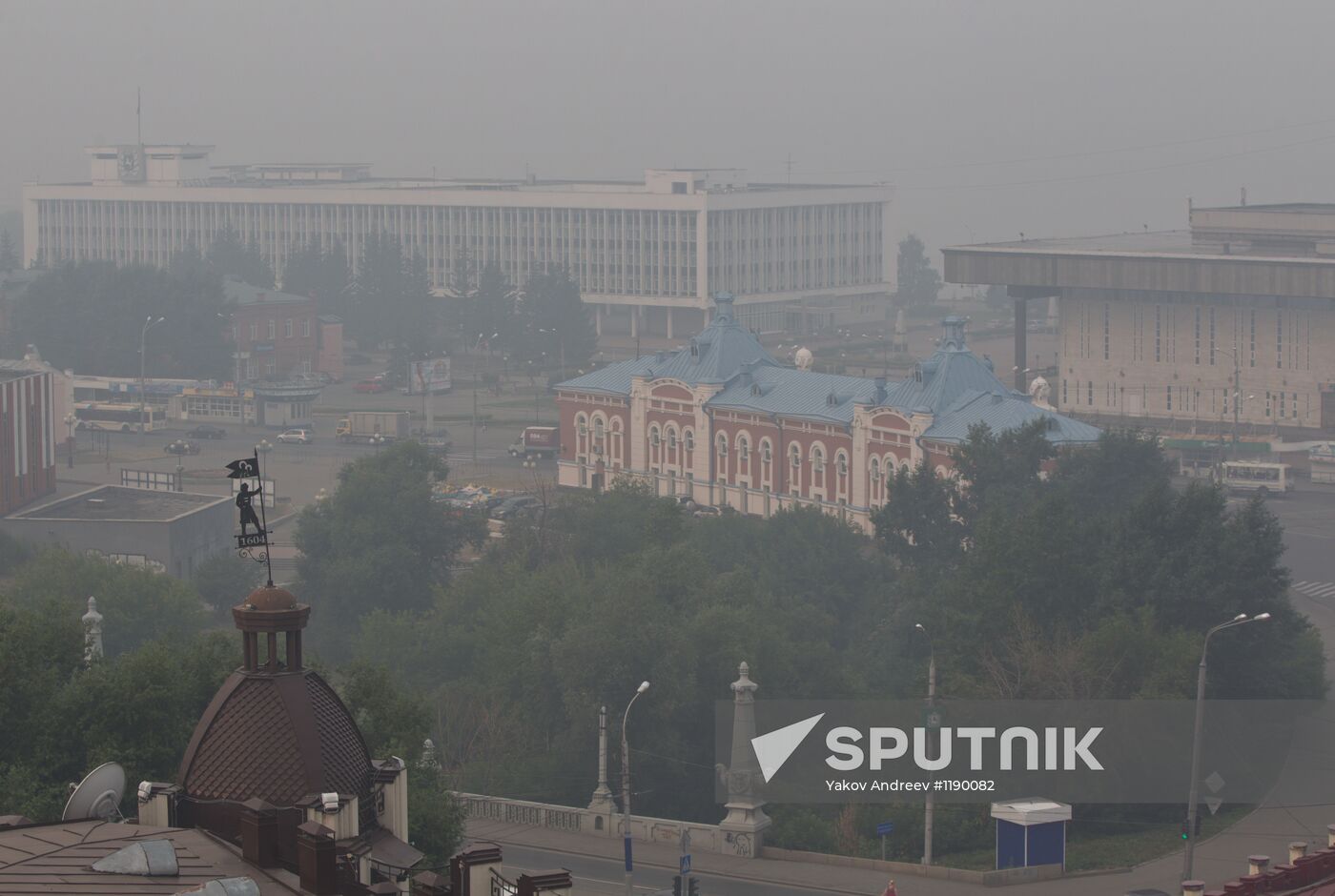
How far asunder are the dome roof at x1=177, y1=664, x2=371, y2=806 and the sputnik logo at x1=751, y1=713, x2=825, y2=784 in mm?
23299

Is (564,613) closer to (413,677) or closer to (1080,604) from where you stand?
(413,677)

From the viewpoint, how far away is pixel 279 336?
137750 millimetres

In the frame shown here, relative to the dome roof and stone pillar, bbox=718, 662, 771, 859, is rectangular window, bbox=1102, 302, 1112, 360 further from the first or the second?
the dome roof

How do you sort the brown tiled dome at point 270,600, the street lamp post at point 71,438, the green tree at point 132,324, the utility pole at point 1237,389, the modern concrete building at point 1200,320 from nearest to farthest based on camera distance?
the brown tiled dome at point 270,600 < the utility pole at point 1237,389 < the street lamp post at point 71,438 < the modern concrete building at point 1200,320 < the green tree at point 132,324

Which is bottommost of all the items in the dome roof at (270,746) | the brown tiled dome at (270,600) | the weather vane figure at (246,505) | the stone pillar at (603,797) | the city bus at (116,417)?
the stone pillar at (603,797)

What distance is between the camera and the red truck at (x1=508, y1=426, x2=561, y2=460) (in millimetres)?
104438

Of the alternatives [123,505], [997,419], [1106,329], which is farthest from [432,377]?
[997,419]

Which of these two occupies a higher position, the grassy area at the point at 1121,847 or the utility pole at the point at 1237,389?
the utility pole at the point at 1237,389

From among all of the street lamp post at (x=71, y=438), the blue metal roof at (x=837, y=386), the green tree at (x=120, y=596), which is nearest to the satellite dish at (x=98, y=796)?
the green tree at (x=120, y=596)

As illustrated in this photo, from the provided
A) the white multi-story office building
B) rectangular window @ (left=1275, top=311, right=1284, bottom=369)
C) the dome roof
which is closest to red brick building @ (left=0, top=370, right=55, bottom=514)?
rectangular window @ (left=1275, top=311, right=1284, bottom=369)

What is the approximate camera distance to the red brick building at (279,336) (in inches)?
5335

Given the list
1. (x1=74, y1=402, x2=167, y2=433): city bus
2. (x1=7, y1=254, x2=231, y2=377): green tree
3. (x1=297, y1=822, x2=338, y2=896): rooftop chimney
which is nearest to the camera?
(x1=297, y1=822, x2=338, y2=896): rooftop chimney

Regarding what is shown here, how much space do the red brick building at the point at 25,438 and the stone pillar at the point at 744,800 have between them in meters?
44.9

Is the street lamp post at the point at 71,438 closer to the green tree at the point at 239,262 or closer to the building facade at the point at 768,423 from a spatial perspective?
the building facade at the point at 768,423
